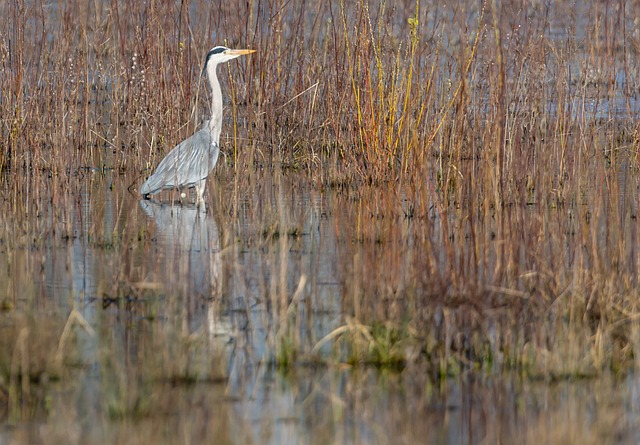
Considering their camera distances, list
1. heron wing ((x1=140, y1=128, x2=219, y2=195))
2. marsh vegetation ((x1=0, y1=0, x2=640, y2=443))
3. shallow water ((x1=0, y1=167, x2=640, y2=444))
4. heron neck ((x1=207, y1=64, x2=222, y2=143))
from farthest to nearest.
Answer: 1. heron neck ((x1=207, y1=64, x2=222, y2=143))
2. heron wing ((x1=140, y1=128, x2=219, y2=195))
3. marsh vegetation ((x1=0, y1=0, x2=640, y2=443))
4. shallow water ((x1=0, y1=167, x2=640, y2=444))

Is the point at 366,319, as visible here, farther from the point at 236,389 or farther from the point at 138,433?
the point at 138,433

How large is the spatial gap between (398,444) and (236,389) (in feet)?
2.28

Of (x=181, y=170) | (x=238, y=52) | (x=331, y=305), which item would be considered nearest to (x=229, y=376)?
(x=331, y=305)

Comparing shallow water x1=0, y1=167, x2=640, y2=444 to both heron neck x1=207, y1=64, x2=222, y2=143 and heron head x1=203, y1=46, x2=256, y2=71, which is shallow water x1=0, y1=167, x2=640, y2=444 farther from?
heron head x1=203, y1=46, x2=256, y2=71

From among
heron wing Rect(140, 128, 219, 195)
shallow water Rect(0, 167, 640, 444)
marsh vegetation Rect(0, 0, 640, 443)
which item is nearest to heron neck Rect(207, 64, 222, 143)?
heron wing Rect(140, 128, 219, 195)

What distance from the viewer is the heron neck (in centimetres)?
880

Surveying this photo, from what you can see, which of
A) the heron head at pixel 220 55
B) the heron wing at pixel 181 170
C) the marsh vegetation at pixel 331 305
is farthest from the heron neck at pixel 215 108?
the marsh vegetation at pixel 331 305

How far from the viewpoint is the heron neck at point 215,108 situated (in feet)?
28.9

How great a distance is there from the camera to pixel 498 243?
193 inches

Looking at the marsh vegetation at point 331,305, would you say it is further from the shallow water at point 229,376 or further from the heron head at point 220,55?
the heron head at point 220,55

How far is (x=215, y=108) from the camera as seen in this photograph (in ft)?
29.3

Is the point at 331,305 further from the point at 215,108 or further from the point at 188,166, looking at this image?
the point at 215,108

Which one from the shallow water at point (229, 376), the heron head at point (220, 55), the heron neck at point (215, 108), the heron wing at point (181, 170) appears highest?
the heron head at point (220, 55)

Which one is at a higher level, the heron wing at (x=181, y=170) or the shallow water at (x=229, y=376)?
the heron wing at (x=181, y=170)
